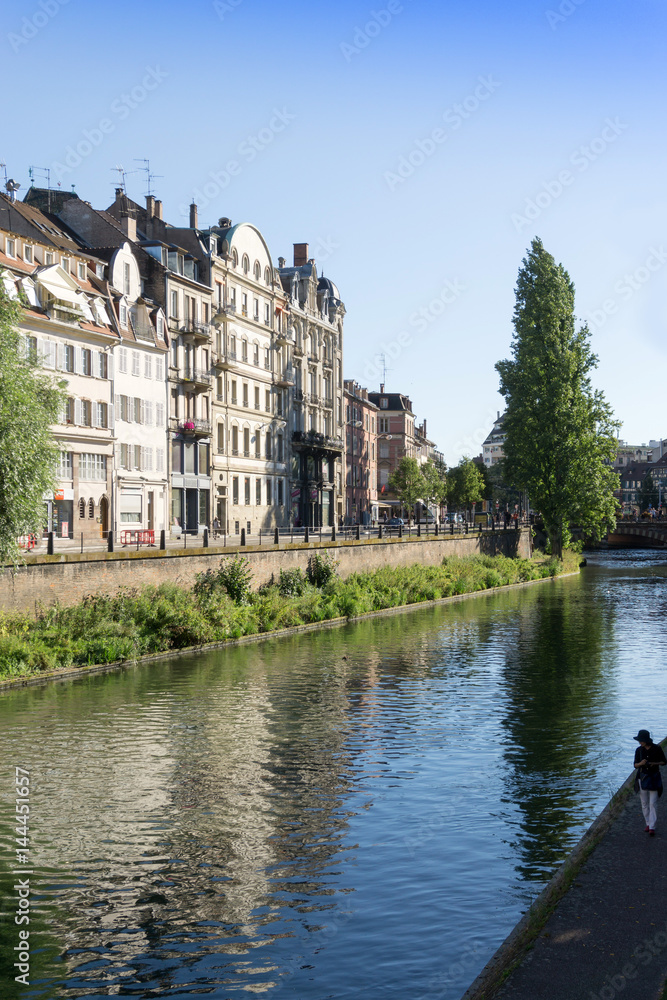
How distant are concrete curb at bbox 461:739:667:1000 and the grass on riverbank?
61.4ft

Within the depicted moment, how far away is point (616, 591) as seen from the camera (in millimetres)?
60219

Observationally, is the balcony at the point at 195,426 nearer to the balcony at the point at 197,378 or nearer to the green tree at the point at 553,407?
the balcony at the point at 197,378

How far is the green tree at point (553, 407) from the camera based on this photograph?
236 feet

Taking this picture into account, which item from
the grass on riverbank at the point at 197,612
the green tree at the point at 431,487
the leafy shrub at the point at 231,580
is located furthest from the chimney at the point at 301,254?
the leafy shrub at the point at 231,580

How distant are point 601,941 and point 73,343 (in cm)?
4450

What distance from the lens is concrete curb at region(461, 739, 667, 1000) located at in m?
8.98

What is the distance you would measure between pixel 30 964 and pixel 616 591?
52707 mm

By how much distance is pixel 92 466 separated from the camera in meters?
51.5

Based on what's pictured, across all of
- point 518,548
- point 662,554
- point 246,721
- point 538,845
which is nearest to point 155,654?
point 246,721

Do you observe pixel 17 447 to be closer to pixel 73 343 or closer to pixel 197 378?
pixel 73 343

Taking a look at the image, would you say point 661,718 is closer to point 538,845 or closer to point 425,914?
point 538,845

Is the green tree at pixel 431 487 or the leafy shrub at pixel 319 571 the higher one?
the green tree at pixel 431 487

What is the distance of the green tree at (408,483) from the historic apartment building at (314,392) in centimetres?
2053

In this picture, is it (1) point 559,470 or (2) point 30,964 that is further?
(1) point 559,470
